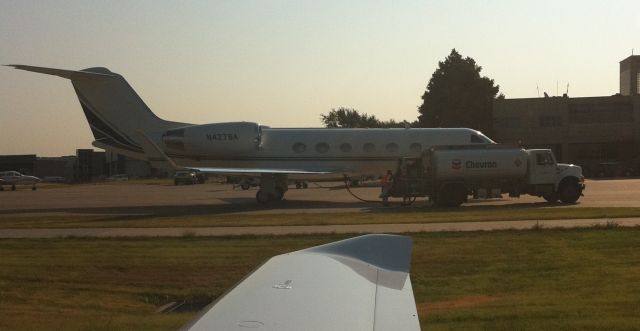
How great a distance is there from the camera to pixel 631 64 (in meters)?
92.2

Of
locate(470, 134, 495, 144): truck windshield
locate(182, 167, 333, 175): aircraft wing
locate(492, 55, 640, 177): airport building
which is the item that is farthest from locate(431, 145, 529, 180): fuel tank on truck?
locate(492, 55, 640, 177): airport building

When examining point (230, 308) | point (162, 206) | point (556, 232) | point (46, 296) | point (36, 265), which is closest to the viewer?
point (230, 308)

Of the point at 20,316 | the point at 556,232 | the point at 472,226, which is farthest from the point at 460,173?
the point at 20,316

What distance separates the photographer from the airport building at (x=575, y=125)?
7606 cm

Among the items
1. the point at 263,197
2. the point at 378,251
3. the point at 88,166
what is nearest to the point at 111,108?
the point at 263,197

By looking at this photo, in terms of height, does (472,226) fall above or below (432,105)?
below

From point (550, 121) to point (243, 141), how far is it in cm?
5160

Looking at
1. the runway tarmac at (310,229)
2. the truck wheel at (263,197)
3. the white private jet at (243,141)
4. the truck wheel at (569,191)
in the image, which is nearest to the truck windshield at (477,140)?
the white private jet at (243,141)

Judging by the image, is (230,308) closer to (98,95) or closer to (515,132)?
(98,95)

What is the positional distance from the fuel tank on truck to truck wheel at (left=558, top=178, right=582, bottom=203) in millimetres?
1539

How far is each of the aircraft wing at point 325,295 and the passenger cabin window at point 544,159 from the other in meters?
25.8

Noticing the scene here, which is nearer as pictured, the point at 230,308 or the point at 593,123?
the point at 230,308

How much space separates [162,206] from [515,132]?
5370 cm

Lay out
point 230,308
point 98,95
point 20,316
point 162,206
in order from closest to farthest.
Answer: point 230,308 → point 20,316 → point 162,206 → point 98,95
